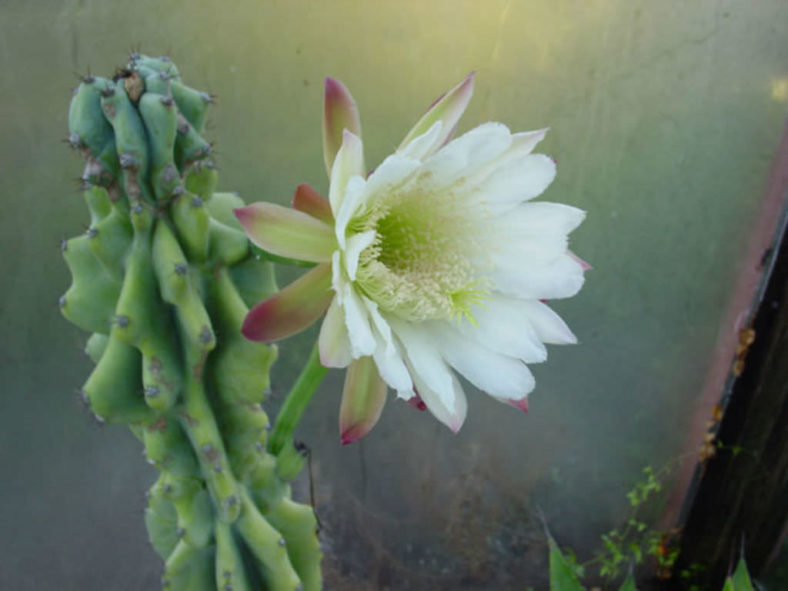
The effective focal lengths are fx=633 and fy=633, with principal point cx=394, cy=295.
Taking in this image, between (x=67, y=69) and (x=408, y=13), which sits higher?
(x=408, y=13)

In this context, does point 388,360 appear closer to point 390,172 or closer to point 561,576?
point 390,172

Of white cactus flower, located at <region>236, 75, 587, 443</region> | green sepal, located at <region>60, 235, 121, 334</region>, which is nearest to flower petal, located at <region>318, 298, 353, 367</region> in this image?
white cactus flower, located at <region>236, 75, 587, 443</region>

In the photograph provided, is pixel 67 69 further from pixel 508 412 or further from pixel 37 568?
pixel 508 412

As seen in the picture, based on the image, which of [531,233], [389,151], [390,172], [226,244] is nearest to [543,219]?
[531,233]

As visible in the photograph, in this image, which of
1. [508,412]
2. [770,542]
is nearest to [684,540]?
[770,542]

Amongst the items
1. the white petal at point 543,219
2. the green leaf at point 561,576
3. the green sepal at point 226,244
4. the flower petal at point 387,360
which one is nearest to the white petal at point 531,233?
the white petal at point 543,219

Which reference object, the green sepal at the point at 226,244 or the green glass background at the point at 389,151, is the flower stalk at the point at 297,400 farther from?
the green glass background at the point at 389,151
